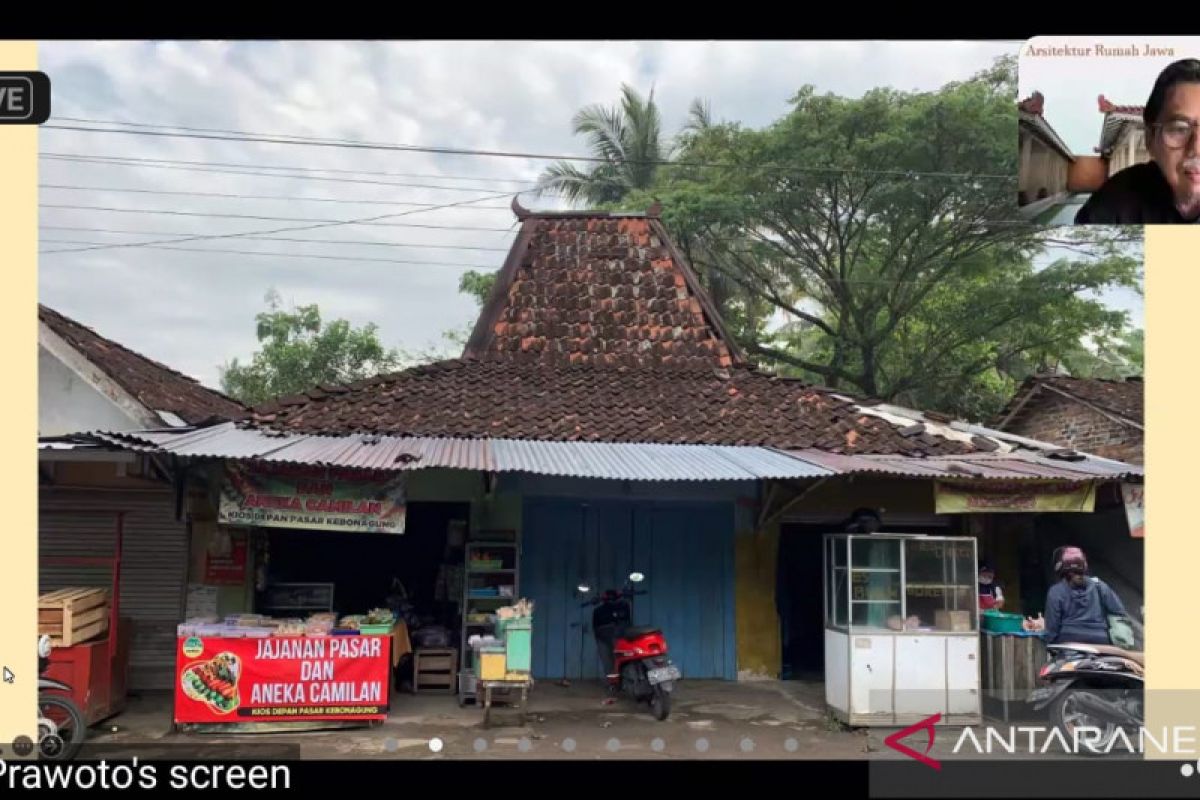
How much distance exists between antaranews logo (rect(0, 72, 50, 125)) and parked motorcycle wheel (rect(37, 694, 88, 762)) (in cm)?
460

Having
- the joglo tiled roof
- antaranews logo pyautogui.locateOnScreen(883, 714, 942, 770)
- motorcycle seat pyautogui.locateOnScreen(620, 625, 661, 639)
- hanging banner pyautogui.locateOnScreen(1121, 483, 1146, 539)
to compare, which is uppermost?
the joglo tiled roof

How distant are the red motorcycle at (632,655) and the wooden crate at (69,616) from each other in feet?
14.3

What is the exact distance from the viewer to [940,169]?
52.0 ft

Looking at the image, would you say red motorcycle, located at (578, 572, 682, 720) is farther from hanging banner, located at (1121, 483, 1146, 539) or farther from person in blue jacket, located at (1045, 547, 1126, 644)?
hanging banner, located at (1121, 483, 1146, 539)

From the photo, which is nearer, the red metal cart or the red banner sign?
the red metal cart

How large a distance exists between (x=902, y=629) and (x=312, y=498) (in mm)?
5482

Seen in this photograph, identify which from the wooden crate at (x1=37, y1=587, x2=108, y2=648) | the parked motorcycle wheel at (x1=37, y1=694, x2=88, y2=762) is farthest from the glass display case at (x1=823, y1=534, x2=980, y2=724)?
the wooden crate at (x1=37, y1=587, x2=108, y2=648)

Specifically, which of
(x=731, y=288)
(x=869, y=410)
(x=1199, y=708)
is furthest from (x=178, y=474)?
(x=731, y=288)

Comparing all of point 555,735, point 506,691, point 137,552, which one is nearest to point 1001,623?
point 555,735

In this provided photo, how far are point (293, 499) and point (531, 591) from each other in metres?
3.00

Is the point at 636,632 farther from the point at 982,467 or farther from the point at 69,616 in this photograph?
the point at 69,616

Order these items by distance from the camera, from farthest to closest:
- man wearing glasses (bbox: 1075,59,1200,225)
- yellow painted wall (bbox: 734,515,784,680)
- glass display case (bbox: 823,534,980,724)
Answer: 1. yellow painted wall (bbox: 734,515,784,680)
2. glass display case (bbox: 823,534,980,724)
3. man wearing glasses (bbox: 1075,59,1200,225)

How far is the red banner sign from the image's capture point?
7445 millimetres

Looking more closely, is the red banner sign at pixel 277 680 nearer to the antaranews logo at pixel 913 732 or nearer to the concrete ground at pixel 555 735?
the concrete ground at pixel 555 735
